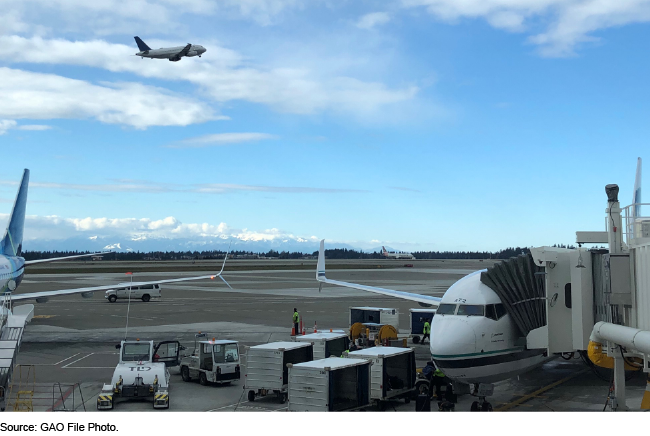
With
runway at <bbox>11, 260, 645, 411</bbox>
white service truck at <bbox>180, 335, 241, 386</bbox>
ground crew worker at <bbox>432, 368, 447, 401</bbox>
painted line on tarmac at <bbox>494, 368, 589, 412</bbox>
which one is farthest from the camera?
white service truck at <bbox>180, 335, 241, 386</bbox>

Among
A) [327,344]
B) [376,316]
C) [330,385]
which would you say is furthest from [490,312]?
[376,316]

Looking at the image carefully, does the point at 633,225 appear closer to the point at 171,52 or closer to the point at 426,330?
the point at 426,330

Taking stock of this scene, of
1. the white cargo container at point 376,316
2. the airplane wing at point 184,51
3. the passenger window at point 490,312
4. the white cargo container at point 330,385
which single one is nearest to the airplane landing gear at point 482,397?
the passenger window at point 490,312

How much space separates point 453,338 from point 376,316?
21.5 m

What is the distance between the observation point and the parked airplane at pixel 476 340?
2009cm

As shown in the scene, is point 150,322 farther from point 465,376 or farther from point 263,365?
point 465,376

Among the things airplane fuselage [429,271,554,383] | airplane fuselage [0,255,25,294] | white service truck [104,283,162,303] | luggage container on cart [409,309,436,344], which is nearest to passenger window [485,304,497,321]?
airplane fuselage [429,271,554,383]

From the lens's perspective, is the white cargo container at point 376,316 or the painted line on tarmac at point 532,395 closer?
the painted line on tarmac at point 532,395

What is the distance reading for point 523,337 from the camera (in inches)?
854

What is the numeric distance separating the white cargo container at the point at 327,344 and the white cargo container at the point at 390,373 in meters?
4.24

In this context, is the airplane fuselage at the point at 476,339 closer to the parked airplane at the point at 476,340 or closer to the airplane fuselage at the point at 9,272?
the parked airplane at the point at 476,340

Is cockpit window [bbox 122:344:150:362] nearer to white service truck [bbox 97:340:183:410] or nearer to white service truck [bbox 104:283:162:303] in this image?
white service truck [bbox 97:340:183:410]

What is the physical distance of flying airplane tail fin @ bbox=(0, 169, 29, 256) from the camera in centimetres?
4547

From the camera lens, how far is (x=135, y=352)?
26.2 metres
